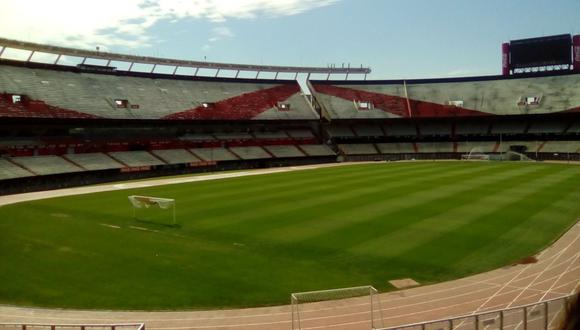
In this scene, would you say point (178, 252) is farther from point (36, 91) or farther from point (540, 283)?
point (36, 91)

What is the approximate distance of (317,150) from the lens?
83.0 m

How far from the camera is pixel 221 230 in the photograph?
26.8 metres

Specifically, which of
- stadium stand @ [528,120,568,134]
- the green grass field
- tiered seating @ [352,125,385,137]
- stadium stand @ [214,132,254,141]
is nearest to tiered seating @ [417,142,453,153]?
tiered seating @ [352,125,385,137]

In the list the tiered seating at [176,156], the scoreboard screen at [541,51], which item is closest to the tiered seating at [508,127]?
the scoreboard screen at [541,51]

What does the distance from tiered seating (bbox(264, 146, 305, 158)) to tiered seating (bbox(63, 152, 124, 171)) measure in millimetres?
26176

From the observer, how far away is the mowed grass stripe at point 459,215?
74.7 feet

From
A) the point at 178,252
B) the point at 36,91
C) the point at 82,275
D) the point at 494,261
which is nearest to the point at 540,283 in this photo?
the point at 494,261

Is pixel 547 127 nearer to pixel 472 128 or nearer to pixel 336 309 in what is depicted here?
pixel 472 128

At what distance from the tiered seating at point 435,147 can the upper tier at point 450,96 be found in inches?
203

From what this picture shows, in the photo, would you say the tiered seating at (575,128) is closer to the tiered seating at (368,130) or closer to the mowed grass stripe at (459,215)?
the tiered seating at (368,130)

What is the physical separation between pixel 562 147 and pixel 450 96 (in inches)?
859

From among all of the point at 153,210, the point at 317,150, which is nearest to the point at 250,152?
the point at 317,150

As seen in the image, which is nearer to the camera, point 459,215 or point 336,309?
point 336,309

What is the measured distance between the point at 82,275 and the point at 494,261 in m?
17.0
